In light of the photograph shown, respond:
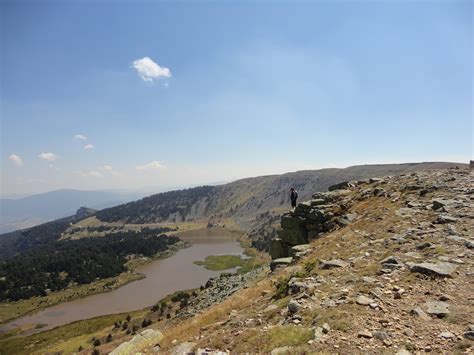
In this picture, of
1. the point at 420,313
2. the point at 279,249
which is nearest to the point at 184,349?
the point at 420,313

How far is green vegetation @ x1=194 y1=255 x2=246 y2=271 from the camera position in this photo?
425 ft

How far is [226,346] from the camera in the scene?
33.4 ft

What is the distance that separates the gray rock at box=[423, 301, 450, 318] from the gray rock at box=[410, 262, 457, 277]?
2.01m

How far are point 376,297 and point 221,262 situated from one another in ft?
432

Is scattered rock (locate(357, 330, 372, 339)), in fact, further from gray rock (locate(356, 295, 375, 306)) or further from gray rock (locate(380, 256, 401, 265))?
gray rock (locate(380, 256, 401, 265))

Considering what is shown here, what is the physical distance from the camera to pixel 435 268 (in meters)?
11.7

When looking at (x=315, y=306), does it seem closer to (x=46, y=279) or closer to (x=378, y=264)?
(x=378, y=264)

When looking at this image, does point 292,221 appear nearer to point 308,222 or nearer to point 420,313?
point 308,222

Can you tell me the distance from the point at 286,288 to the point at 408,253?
19.3ft

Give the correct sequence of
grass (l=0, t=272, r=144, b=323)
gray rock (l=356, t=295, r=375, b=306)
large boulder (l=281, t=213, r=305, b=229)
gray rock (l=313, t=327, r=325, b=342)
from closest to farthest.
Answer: gray rock (l=313, t=327, r=325, b=342), gray rock (l=356, t=295, r=375, b=306), large boulder (l=281, t=213, r=305, b=229), grass (l=0, t=272, r=144, b=323)

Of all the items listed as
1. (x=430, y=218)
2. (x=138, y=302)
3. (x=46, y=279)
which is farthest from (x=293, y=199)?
(x=46, y=279)

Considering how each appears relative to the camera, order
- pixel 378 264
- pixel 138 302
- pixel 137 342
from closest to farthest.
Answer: pixel 378 264 < pixel 137 342 < pixel 138 302

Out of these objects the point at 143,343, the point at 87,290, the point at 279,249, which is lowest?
the point at 87,290

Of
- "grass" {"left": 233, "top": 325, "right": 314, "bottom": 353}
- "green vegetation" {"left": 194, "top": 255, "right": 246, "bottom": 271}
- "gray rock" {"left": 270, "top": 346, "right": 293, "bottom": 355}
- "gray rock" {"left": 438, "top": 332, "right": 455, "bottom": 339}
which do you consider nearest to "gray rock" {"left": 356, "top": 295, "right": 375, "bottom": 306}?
"grass" {"left": 233, "top": 325, "right": 314, "bottom": 353}
